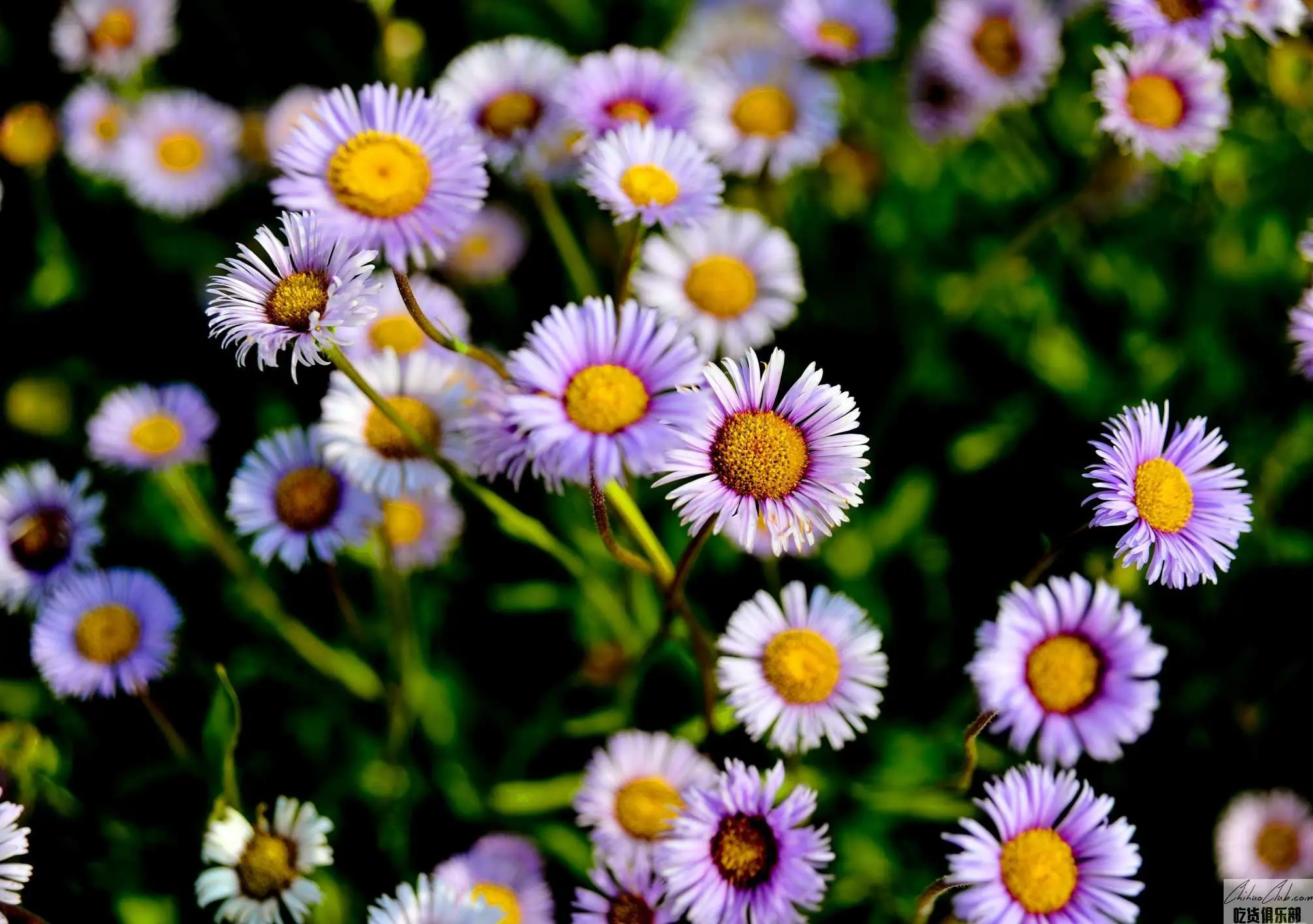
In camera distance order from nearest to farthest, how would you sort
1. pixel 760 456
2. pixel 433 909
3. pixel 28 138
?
pixel 760 456 → pixel 433 909 → pixel 28 138

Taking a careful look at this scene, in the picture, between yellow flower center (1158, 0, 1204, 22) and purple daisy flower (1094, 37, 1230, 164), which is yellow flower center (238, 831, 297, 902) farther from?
yellow flower center (1158, 0, 1204, 22)

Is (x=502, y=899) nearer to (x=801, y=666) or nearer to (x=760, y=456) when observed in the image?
(x=801, y=666)

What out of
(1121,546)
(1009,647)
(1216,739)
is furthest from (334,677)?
(1216,739)

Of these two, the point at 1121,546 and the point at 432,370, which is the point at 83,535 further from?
the point at 1121,546

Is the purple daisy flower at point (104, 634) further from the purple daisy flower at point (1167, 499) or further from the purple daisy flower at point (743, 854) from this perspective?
the purple daisy flower at point (1167, 499)

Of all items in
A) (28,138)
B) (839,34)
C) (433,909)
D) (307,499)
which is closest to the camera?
(433,909)

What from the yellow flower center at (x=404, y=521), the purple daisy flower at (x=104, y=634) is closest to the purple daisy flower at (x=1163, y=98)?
the yellow flower center at (x=404, y=521)

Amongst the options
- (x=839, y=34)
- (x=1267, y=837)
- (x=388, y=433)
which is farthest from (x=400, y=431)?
(x=1267, y=837)

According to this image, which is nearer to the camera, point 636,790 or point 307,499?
point 636,790

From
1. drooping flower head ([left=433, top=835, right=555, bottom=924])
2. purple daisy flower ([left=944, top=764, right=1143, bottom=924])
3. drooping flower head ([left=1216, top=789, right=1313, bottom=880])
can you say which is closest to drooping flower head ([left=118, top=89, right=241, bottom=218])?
drooping flower head ([left=433, top=835, right=555, bottom=924])
